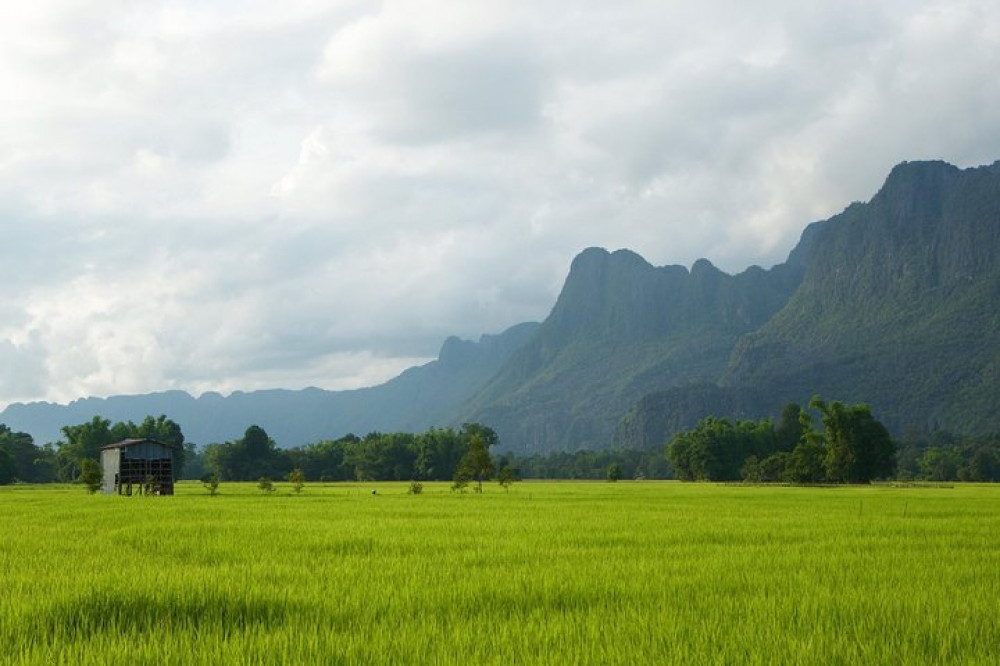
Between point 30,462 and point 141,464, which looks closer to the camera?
point 141,464

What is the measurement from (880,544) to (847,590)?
7.60m

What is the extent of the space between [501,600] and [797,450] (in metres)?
95.6

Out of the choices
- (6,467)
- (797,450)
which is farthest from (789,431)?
Answer: (6,467)

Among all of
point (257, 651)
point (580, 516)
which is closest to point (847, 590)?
point (257, 651)

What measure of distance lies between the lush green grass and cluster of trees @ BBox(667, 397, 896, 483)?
78573mm

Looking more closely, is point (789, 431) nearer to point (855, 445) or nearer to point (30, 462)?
point (855, 445)

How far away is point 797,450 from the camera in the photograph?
96875 millimetres

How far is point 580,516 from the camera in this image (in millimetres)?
26594

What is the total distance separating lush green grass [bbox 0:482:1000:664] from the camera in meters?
6.43

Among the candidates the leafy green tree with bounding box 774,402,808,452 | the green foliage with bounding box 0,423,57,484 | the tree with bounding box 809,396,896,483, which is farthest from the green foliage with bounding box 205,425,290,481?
the tree with bounding box 809,396,896,483

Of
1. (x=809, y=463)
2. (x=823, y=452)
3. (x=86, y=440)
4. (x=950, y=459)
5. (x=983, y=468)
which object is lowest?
(x=983, y=468)

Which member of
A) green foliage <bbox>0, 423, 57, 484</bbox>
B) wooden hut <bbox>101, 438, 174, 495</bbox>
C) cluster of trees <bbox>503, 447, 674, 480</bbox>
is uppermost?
wooden hut <bbox>101, 438, 174, 495</bbox>

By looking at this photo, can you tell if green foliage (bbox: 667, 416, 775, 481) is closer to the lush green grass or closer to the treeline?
the treeline

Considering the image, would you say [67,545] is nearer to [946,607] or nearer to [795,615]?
[795,615]
